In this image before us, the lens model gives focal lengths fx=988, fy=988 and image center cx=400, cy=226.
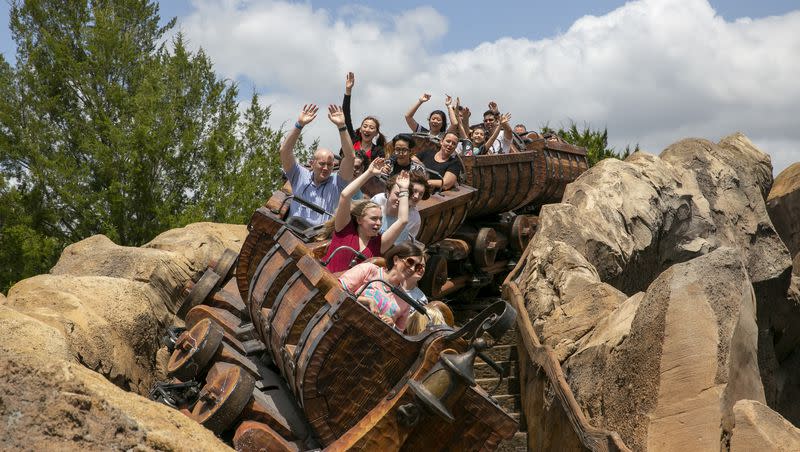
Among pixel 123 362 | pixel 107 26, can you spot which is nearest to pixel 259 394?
pixel 123 362

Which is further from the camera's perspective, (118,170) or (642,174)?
(118,170)

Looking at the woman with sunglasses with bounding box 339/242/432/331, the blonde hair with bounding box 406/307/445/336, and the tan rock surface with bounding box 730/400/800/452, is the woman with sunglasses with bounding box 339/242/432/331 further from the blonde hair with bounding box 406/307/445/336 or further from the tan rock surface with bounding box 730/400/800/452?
the tan rock surface with bounding box 730/400/800/452

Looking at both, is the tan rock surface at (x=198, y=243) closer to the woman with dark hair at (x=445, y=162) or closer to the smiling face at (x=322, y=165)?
the woman with dark hair at (x=445, y=162)

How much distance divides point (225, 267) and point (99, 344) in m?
1.23

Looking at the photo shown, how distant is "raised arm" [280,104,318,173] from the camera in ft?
22.4

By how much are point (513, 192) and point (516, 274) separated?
366 centimetres

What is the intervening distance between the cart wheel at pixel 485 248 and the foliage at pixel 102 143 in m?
7.11

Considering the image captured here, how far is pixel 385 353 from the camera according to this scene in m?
4.75

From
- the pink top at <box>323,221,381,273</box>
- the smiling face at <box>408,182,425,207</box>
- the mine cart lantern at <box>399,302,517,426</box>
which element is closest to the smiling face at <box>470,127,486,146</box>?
the smiling face at <box>408,182,425,207</box>

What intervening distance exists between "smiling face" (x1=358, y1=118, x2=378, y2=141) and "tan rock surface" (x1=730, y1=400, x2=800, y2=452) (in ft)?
17.6

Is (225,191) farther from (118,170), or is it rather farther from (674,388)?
(674,388)

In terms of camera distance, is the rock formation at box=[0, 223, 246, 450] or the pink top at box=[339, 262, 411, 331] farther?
the pink top at box=[339, 262, 411, 331]

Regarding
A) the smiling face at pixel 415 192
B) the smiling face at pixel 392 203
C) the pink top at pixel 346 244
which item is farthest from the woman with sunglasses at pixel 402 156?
the pink top at pixel 346 244

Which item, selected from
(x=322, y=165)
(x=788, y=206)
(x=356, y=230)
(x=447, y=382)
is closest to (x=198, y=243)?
(x=322, y=165)
